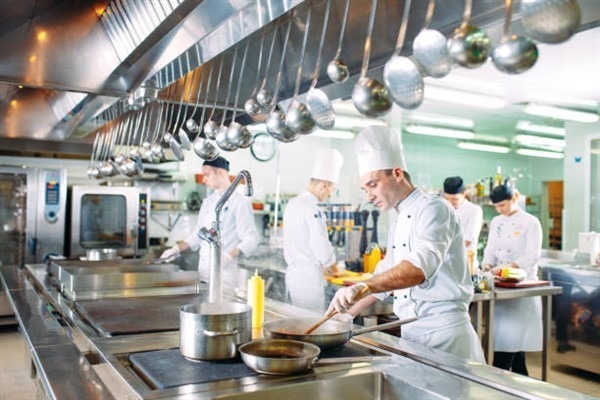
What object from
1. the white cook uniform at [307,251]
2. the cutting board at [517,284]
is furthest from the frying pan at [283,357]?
the cutting board at [517,284]

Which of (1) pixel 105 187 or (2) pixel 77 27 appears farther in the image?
(1) pixel 105 187

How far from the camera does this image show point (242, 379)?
54.0 inches

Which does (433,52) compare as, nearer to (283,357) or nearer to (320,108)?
(320,108)

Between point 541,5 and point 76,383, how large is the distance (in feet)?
4.82

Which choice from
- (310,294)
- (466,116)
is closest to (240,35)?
(310,294)

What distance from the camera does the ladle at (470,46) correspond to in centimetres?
112

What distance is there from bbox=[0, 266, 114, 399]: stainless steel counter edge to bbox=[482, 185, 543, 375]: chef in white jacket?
10.2ft

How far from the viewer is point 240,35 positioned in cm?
205

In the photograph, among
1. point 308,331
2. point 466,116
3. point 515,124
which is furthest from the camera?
point 515,124

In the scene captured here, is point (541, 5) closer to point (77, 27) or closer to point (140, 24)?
point (140, 24)

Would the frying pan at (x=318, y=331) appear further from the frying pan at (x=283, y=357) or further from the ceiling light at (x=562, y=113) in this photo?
→ the ceiling light at (x=562, y=113)

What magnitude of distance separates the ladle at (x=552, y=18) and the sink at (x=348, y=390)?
842 mm

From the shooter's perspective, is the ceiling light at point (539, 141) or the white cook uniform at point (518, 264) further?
the ceiling light at point (539, 141)

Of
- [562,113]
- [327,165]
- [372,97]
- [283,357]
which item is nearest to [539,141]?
[562,113]
